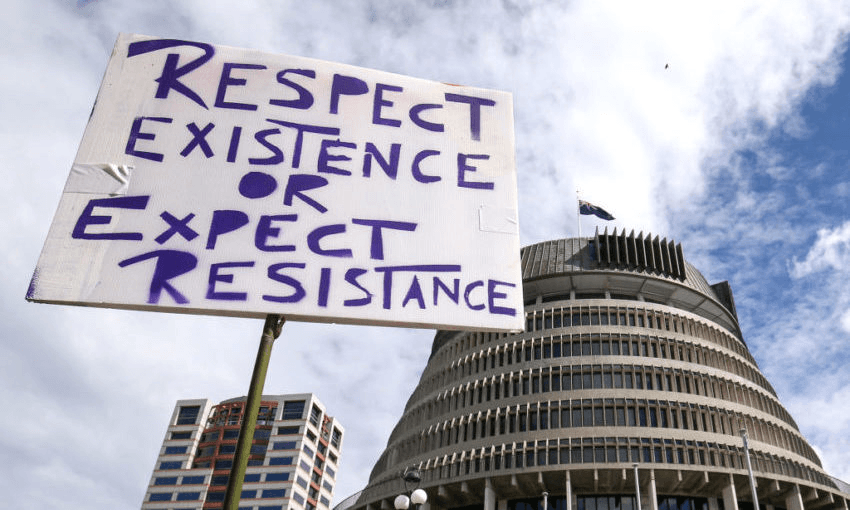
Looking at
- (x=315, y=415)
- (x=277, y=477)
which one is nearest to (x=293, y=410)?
(x=315, y=415)

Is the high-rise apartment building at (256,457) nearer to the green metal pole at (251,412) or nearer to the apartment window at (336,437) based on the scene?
the apartment window at (336,437)

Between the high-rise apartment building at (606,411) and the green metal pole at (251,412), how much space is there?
170 feet

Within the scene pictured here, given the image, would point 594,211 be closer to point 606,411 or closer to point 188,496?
point 606,411

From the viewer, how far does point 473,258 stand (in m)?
6.95

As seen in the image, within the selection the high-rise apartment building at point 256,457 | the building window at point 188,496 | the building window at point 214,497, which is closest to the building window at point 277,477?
the high-rise apartment building at point 256,457

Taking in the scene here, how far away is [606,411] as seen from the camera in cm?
5744

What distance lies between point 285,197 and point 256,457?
476 ft

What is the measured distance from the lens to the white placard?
6312mm

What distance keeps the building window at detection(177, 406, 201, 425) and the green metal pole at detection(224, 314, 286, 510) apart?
525ft

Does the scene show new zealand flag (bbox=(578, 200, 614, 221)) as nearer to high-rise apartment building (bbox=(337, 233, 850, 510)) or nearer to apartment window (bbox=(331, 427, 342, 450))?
high-rise apartment building (bbox=(337, 233, 850, 510))

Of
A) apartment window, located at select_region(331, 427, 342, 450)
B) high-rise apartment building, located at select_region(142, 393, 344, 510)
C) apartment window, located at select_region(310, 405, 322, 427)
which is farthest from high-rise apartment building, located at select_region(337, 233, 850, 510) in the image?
apartment window, located at select_region(331, 427, 342, 450)

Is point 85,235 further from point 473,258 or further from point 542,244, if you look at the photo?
point 542,244

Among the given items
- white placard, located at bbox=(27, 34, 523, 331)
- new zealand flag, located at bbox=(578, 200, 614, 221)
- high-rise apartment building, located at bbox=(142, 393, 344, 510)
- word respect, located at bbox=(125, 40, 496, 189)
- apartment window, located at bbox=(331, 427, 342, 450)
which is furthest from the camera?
apartment window, located at bbox=(331, 427, 342, 450)

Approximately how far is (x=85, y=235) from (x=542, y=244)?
7296cm
